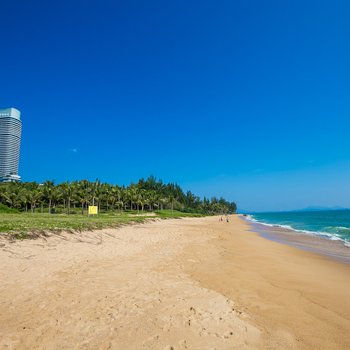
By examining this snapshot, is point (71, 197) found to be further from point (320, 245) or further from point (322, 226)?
point (320, 245)

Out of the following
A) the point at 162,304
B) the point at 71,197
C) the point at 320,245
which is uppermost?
the point at 71,197

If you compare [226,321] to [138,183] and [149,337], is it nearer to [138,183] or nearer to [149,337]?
[149,337]

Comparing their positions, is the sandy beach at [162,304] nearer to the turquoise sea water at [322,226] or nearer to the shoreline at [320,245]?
the shoreline at [320,245]

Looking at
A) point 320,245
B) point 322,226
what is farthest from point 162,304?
point 322,226

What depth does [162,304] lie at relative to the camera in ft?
22.7

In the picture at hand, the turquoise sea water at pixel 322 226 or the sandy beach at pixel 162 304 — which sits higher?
the sandy beach at pixel 162 304

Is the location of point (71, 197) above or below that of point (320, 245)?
above

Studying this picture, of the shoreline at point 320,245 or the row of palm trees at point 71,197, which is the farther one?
the row of palm trees at point 71,197

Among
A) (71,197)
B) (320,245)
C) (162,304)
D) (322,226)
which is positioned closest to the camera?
(162,304)

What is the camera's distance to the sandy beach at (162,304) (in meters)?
5.18

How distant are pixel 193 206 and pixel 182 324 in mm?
157320

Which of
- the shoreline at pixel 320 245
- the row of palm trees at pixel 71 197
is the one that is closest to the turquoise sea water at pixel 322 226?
the shoreline at pixel 320 245

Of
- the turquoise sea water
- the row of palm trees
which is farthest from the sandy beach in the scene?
the row of palm trees

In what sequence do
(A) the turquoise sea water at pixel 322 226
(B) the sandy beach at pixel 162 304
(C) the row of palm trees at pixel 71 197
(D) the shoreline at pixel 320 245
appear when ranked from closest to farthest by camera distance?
(B) the sandy beach at pixel 162 304 < (D) the shoreline at pixel 320 245 < (A) the turquoise sea water at pixel 322 226 < (C) the row of palm trees at pixel 71 197
